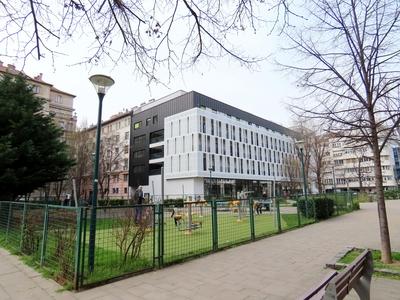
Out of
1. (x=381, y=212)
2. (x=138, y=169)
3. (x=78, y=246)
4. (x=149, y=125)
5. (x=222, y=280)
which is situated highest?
(x=149, y=125)

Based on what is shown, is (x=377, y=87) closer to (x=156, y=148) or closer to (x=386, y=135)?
(x=386, y=135)

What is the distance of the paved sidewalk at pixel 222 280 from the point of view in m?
4.78

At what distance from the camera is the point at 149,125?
6184cm

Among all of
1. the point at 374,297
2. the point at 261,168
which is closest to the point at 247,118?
the point at 261,168

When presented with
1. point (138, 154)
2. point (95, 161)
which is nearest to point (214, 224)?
point (95, 161)

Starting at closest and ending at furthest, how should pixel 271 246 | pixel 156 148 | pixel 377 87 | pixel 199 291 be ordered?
1. pixel 199 291
2. pixel 377 87
3. pixel 271 246
4. pixel 156 148

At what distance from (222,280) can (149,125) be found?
5779 cm

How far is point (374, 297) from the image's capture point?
4.55 m

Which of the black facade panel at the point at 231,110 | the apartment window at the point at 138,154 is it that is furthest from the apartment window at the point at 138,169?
the black facade panel at the point at 231,110

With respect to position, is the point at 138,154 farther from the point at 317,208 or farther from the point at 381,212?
the point at 381,212

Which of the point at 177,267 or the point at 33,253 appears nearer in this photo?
the point at 177,267

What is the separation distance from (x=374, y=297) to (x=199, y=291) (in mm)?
2629

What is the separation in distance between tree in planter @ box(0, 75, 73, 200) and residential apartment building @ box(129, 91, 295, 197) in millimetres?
30119

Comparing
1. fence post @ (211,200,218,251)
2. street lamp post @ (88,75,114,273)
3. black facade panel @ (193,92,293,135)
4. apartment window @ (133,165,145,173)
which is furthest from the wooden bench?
apartment window @ (133,165,145,173)
